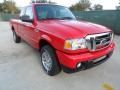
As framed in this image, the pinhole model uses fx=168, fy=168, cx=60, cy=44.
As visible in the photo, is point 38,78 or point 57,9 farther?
point 57,9

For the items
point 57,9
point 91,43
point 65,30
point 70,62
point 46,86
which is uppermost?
point 57,9

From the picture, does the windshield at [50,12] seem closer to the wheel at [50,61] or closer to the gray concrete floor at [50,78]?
the wheel at [50,61]

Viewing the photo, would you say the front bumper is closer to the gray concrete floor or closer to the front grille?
the front grille

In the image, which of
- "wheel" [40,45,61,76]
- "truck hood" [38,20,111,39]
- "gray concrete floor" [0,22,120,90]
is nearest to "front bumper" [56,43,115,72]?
"wheel" [40,45,61,76]

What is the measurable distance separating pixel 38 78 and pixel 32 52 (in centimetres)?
235

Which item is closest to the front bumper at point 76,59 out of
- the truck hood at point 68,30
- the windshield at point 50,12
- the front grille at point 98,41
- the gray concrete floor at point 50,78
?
the front grille at point 98,41

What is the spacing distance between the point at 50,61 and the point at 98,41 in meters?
1.29

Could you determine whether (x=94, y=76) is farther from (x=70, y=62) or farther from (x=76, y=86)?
(x=70, y=62)

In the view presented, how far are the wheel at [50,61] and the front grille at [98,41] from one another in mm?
894

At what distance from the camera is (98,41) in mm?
3803

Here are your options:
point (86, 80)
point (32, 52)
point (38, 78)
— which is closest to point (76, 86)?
point (86, 80)

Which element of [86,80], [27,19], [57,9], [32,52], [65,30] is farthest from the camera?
[32,52]

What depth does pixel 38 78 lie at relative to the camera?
14.1 ft

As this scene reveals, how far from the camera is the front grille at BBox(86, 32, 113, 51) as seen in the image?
3627 millimetres
